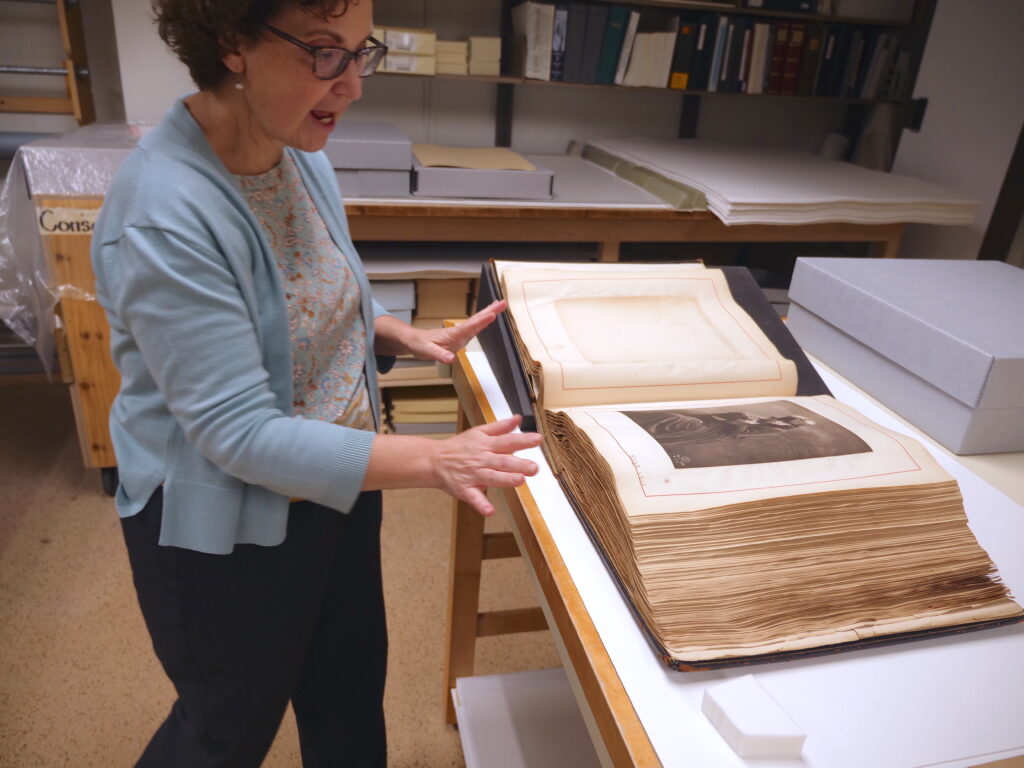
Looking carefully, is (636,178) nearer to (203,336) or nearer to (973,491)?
(973,491)

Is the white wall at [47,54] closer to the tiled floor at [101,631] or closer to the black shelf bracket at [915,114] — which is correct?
the tiled floor at [101,631]

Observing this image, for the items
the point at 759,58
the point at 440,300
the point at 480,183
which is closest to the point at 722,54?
the point at 759,58

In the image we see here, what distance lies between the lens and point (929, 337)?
0.96m

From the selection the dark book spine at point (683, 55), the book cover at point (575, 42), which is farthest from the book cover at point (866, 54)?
the book cover at point (575, 42)

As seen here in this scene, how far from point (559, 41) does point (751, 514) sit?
82.4 inches

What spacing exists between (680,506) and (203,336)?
1.47ft

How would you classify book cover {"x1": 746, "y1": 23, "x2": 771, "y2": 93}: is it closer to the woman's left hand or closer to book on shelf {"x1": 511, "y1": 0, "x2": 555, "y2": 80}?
book on shelf {"x1": 511, "y1": 0, "x2": 555, "y2": 80}

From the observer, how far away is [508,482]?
0.68 meters

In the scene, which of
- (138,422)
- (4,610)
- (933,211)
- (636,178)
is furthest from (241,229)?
(933,211)

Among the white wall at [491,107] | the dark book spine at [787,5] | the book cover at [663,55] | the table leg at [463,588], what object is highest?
the dark book spine at [787,5]

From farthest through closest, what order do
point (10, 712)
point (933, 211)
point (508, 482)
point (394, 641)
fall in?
1. point (933, 211)
2. point (394, 641)
3. point (10, 712)
4. point (508, 482)

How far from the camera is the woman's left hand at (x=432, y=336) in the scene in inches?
37.8

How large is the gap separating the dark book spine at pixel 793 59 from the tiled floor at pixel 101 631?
71.6 inches

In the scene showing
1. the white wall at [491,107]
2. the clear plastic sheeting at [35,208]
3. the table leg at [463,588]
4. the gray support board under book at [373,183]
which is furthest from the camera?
the white wall at [491,107]
